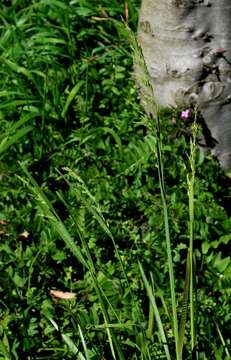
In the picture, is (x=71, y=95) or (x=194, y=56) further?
(x=71, y=95)

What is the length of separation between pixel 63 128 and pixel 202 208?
3.15ft

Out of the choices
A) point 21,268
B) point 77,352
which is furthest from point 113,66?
point 77,352

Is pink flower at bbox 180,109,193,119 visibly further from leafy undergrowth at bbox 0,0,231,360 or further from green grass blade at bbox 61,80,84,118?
green grass blade at bbox 61,80,84,118

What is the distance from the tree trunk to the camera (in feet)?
9.98

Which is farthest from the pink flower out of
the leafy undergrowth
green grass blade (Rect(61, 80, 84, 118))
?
green grass blade (Rect(61, 80, 84, 118))

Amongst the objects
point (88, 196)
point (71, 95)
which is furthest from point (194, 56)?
point (88, 196)

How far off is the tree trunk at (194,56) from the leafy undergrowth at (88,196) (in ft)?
0.41

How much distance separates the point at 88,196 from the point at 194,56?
804 millimetres

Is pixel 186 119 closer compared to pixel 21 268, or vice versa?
pixel 21 268

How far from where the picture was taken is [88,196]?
2.99 meters

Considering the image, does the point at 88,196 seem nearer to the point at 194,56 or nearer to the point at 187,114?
the point at 187,114

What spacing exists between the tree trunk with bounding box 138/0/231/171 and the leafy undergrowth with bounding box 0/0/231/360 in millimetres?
125

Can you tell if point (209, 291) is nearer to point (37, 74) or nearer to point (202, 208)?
point (202, 208)

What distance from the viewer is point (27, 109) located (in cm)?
345
